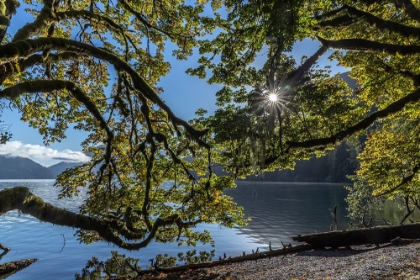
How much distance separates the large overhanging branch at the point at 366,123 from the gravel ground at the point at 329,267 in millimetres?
4926

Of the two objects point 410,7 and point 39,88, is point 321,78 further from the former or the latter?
point 39,88

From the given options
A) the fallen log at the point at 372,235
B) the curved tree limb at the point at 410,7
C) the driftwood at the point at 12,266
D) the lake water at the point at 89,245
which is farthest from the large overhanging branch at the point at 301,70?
the driftwood at the point at 12,266

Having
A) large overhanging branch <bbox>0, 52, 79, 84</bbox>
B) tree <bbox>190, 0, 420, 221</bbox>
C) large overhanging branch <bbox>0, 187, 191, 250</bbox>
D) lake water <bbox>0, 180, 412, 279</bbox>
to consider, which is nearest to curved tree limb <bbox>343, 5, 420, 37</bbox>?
tree <bbox>190, 0, 420, 221</bbox>

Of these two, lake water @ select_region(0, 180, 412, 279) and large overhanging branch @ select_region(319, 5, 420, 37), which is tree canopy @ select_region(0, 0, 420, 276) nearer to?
large overhanging branch @ select_region(319, 5, 420, 37)

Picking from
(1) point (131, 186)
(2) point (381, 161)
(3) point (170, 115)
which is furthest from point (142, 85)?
(2) point (381, 161)

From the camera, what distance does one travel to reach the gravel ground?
915 cm

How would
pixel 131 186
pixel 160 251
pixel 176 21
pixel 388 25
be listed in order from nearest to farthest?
pixel 388 25
pixel 176 21
pixel 131 186
pixel 160 251

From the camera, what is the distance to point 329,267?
12281 mm

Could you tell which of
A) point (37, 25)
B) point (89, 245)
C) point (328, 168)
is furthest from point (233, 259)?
point (328, 168)

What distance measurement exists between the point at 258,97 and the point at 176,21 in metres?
5.12

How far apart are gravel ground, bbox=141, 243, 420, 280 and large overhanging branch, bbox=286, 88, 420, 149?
4.93 m

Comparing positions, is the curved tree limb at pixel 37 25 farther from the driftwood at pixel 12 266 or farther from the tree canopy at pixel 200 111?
the driftwood at pixel 12 266

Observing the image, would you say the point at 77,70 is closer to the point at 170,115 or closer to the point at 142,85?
the point at 142,85

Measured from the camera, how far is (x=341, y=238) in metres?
18.3
